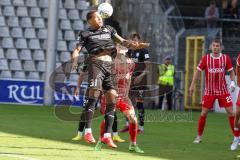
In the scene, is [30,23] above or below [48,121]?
above

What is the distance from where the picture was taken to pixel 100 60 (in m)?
13.2

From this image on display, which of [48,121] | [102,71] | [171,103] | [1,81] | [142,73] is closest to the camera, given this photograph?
[102,71]

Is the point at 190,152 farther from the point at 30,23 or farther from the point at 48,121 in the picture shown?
the point at 30,23

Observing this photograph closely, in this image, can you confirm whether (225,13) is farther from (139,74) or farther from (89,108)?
(89,108)

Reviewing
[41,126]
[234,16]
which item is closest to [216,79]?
[41,126]

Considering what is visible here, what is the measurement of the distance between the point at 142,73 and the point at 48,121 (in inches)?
170

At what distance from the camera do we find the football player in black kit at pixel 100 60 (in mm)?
12898

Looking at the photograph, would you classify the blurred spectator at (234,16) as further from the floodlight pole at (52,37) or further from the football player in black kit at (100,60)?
the football player in black kit at (100,60)

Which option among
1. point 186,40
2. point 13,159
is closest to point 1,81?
point 186,40

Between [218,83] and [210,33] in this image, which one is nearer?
[218,83]

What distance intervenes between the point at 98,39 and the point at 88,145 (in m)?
1.78

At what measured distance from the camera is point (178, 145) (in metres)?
14.5

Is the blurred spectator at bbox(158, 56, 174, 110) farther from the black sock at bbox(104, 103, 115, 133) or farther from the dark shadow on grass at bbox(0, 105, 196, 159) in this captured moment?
the black sock at bbox(104, 103, 115, 133)

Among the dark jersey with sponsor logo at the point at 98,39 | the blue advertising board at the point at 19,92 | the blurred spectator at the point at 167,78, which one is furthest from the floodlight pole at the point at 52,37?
the dark jersey with sponsor logo at the point at 98,39
